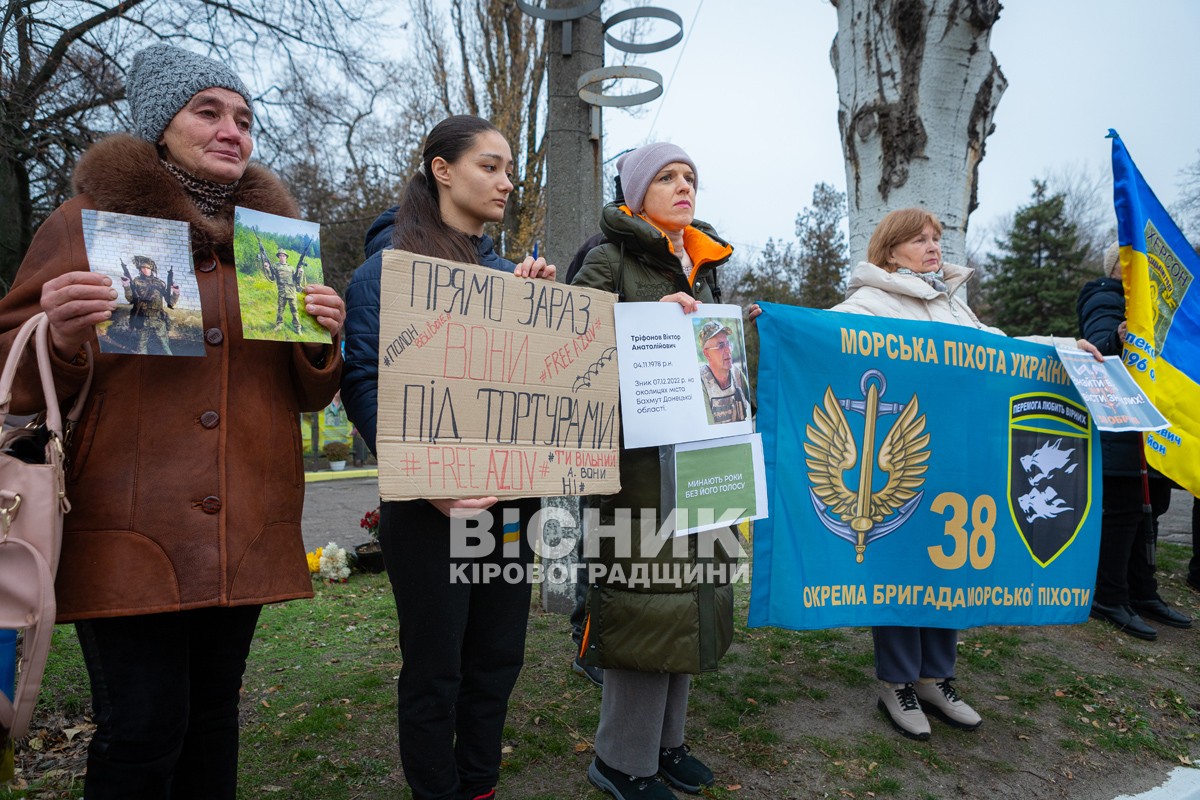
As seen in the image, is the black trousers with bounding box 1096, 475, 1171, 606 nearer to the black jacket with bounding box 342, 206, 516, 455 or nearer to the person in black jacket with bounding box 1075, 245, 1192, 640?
the person in black jacket with bounding box 1075, 245, 1192, 640

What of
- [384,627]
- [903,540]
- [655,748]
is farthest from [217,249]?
[384,627]

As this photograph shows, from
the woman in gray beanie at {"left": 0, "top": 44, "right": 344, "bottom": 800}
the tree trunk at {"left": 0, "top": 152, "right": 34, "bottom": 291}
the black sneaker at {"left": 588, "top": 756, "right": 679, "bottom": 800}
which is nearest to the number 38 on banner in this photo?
the black sneaker at {"left": 588, "top": 756, "right": 679, "bottom": 800}

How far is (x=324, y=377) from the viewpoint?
6.61 feet

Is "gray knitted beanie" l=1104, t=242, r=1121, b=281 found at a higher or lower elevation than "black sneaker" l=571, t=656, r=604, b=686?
higher

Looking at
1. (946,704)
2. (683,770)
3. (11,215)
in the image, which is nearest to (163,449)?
(683,770)

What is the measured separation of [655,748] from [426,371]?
4.91 ft

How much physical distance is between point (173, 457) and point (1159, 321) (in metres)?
4.35

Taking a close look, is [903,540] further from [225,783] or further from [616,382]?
[225,783]

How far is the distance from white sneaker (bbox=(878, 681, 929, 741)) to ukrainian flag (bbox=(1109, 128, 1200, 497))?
181 cm

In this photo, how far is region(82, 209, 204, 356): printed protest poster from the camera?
5.36ft

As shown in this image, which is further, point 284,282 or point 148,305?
point 284,282

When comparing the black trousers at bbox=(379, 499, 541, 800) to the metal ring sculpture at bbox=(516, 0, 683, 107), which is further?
the metal ring sculpture at bbox=(516, 0, 683, 107)

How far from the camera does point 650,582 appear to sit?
245 centimetres

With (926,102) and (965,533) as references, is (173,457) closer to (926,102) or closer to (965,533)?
(965,533)
